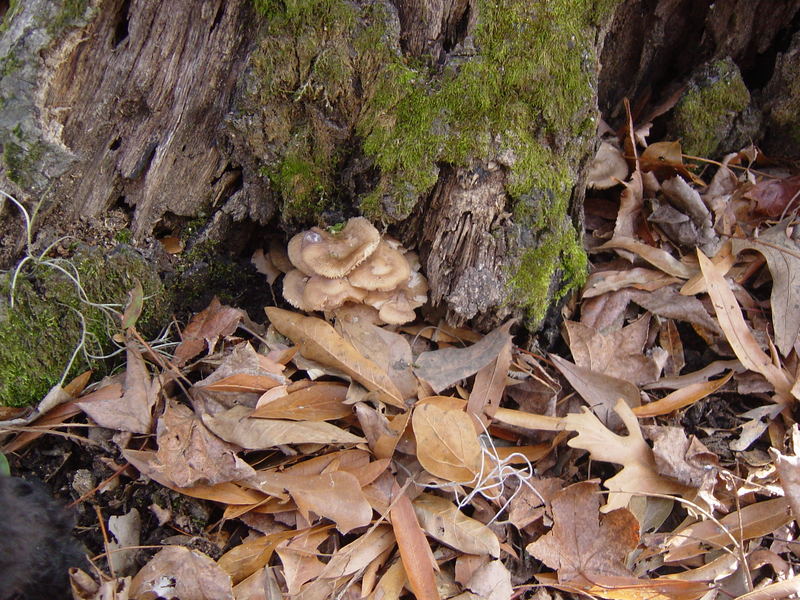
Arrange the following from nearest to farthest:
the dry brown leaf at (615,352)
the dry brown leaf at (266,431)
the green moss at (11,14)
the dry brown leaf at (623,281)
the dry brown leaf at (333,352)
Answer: the green moss at (11,14), the dry brown leaf at (266,431), the dry brown leaf at (333,352), the dry brown leaf at (615,352), the dry brown leaf at (623,281)

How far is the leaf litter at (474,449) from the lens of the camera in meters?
2.55

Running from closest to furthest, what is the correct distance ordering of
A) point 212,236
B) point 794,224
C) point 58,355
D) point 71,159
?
point 71,159 → point 58,355 → point 212,236 → point 794,224

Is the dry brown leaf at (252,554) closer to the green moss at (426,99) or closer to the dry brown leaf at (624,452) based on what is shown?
the dry brown leaf at (624,452)

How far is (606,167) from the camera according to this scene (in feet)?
11.9

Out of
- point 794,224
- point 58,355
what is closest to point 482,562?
point 58,355

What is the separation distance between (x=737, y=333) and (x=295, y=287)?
2.26 metres

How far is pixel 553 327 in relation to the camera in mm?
3295

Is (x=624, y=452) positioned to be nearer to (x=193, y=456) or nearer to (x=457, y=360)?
(x=457, y=360)

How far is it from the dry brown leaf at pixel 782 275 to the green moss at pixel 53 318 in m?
3.21

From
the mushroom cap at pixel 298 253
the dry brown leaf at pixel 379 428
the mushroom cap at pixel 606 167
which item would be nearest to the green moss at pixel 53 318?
the mushroom cap at pixel 298 253

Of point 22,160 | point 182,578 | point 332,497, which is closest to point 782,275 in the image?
point 332,497

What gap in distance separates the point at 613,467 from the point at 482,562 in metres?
0.81

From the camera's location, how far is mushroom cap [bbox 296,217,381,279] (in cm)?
287

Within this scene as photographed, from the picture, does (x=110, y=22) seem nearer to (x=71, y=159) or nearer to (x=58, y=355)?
(x=71, y=159)
